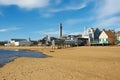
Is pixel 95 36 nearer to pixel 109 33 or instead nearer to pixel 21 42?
pixel 109 33

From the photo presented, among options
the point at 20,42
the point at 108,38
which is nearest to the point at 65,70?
the point at 108,38

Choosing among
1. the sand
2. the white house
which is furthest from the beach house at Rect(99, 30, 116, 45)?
the white house

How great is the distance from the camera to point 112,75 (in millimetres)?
15289

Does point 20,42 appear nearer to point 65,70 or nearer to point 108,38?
point 108,38

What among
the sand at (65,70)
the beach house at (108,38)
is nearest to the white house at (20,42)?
the beach house at (108,38)

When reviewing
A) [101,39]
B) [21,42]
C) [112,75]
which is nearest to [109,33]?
[101,39]

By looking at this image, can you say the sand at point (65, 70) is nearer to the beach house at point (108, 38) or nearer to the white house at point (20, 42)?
the beach house at point (108, 38)

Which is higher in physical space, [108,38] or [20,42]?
[20,42]

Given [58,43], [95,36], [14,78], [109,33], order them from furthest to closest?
1. [95,36]
2. [58,43]
3. [109,33]
4. [14,78]

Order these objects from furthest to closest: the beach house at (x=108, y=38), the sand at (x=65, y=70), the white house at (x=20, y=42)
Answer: the white house at (x=20, y=42) → the beach house at (x=108, y=38) → the sand at (x=65, y=70)

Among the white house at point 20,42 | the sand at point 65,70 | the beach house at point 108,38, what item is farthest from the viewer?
the white house at point 20,42

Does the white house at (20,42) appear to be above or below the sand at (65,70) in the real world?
above

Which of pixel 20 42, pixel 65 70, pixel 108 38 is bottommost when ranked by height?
pixel 65 70

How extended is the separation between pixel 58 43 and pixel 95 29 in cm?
2450
